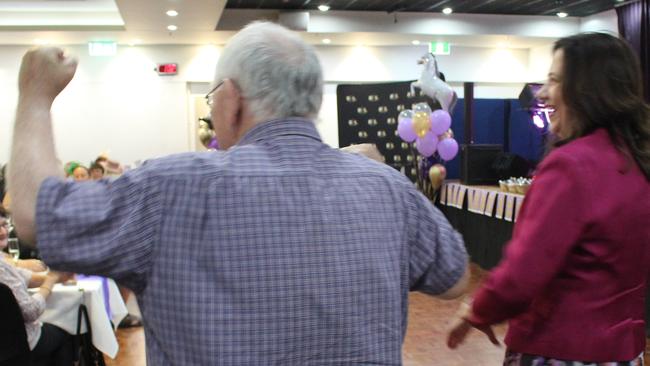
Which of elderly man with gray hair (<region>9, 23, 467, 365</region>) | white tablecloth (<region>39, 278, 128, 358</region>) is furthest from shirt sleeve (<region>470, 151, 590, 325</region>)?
white tablecloth (<region>39, 278, 128, 358</region>)

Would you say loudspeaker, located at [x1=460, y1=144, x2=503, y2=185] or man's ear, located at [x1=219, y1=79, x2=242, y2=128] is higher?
man's ear, located at [x1=219, y1=79, x2=242, y2=128]

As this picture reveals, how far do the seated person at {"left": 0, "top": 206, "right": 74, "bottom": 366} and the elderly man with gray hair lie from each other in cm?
208

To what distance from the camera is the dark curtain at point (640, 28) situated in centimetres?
891

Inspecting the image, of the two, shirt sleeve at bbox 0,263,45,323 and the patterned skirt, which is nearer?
the patterned skirt

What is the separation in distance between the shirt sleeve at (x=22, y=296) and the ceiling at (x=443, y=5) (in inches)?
275

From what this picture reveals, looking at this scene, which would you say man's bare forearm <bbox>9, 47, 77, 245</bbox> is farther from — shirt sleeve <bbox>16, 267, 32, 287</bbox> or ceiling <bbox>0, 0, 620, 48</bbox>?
ceiling <bbox>0, 0, 620, 48</bbox>

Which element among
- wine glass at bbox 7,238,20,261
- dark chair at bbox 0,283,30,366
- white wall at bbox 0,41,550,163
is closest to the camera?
dark chair at bbox 0,283,30,366

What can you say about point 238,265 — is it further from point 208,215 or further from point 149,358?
point 149,358

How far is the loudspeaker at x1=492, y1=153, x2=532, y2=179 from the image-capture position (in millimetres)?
6777

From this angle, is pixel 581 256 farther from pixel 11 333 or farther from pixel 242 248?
pixel 11 333

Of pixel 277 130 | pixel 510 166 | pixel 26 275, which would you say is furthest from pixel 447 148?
pixel 277 130

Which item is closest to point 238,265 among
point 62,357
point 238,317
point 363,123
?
point 238,317

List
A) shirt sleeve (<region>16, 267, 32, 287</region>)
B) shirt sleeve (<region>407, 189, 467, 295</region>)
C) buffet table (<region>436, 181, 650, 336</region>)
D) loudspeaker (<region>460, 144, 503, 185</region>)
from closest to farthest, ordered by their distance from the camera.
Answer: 1. shirt sleeve (<region>407, 189, 467, 295</region>)
2. shirt sleeve (<region>16, 267, 32, 287</region>)
3. buffet table (<region>436, 181, 650, 336</region>)
4. loudspeaker (<region>460, 144, 503, 185</region>)

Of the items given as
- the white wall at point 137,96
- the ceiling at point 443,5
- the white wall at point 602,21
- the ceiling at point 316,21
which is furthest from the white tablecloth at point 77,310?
the white wall at point 602,21
